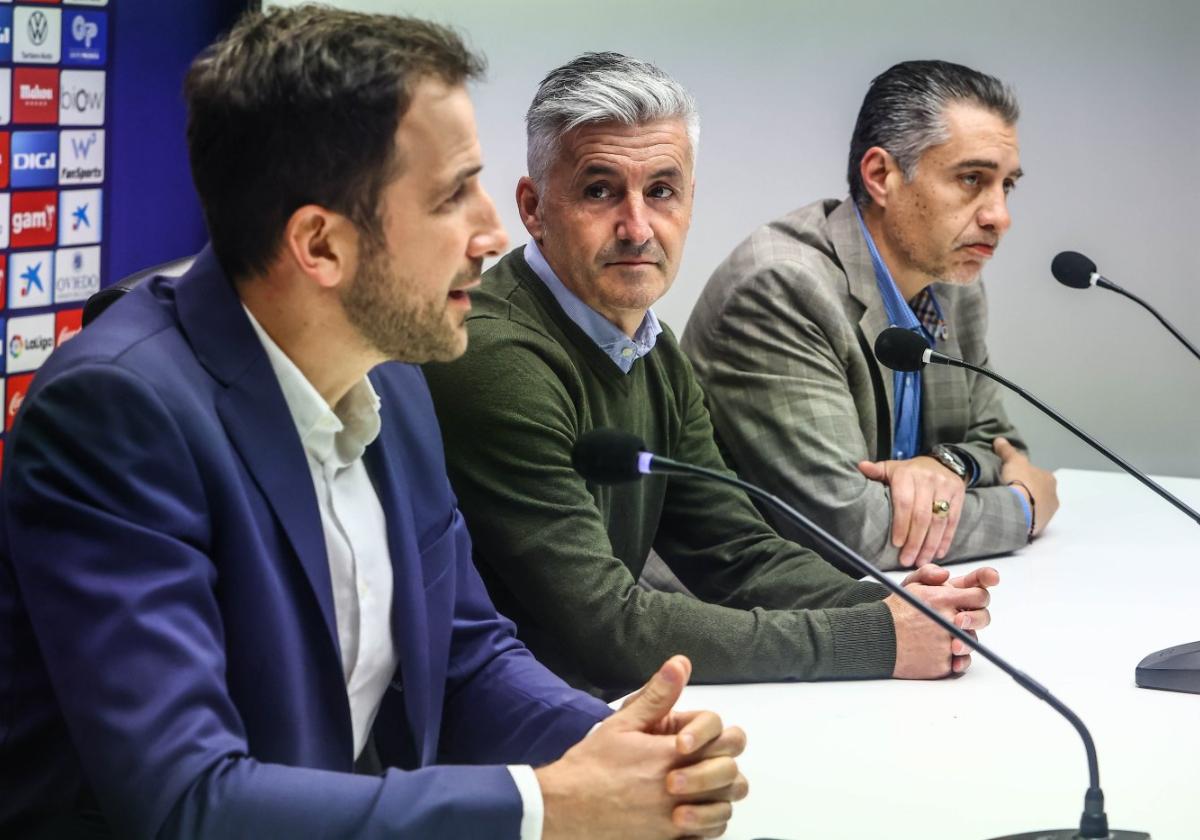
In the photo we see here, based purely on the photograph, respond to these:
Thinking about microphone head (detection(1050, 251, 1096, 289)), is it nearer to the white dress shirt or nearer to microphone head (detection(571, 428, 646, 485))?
microphone head (detection(571, 428, 646, 485))

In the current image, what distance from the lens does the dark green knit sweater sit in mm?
1705

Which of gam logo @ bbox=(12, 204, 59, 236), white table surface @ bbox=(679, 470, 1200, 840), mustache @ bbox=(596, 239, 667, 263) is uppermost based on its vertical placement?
mustache @ bbox=(596, 239, 667, 263)

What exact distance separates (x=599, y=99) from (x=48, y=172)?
1125mm

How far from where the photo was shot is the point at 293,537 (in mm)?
1215

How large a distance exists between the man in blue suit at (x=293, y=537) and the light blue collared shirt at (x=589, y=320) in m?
0.50

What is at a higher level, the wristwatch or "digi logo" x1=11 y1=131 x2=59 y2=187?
"digi logo" x1=11 y1=131 x2=59 y2=187

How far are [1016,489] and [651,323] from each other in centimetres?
71

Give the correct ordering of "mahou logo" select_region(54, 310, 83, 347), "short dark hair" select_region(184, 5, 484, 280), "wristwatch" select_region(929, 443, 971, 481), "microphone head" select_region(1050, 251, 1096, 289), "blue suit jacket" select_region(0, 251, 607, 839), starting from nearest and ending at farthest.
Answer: "blue suit jacket" select_region(0, 251, 607, 839) → "short dark hair" select_region(184, 5, 484, 280) → "microphone head" select_region(1050, 251, 1096, 289) → "wristwatch" select_region(929, 443, 971, 481) → "mahou logo" select_region(54, 310, 83, 347)

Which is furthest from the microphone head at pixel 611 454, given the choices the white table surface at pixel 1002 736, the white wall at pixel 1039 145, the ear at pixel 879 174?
the white wall at pixel 1039 145

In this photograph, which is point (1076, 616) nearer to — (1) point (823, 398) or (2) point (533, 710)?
(1) point (823, 398)

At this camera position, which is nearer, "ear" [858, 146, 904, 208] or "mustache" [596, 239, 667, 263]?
"mustache" [596, 239, 667, 263]

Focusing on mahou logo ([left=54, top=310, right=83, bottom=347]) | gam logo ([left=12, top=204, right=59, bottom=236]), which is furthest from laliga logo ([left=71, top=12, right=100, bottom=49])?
mahou logo ([left=54, top=310, right=83, bottom=347])

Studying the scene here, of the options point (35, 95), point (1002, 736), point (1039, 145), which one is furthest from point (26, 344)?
point (1039, 145)

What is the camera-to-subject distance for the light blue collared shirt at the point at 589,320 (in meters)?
1.95
